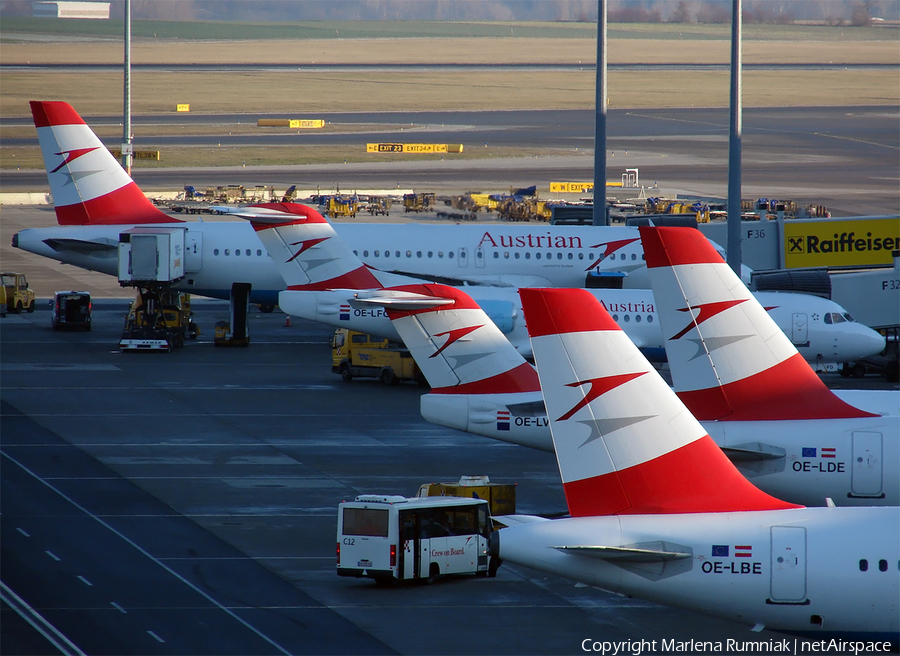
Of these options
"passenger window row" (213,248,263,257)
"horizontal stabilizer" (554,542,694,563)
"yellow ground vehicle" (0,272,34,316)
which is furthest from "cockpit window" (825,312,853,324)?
"yellow ground vehicle" (0,272,34,316)

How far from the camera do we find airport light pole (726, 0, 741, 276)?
135 feet

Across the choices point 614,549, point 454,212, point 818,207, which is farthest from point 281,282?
point 818,207

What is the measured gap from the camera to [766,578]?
16.0 meters

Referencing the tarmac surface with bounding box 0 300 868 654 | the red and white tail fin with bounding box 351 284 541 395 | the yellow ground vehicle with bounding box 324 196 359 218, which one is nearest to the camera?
the tarmac surface with bounding box 0 300 868 654

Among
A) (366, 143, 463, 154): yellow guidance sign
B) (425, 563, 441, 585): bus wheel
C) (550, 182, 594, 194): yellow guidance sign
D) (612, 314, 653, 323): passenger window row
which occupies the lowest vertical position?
(425, 563, 441, 585): bus wheel

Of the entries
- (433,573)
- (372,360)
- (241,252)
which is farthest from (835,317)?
(241,252)

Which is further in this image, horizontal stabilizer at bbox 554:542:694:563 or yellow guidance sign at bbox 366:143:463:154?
yellow guidance sign at bbox 366:143:463:154

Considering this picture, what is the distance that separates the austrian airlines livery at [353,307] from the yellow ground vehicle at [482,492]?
15.5 m

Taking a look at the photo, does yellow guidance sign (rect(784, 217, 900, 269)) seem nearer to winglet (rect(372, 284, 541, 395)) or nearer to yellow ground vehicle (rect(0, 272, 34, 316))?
winglet (rect(372, 284, 541, 395))

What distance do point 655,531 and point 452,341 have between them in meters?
11.7

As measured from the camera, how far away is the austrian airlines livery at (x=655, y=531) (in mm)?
15906

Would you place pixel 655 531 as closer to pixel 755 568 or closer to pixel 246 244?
pixel 755 568

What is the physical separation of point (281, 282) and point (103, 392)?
12846mm

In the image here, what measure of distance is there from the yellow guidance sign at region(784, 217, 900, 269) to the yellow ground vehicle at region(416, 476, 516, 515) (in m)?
37.1
